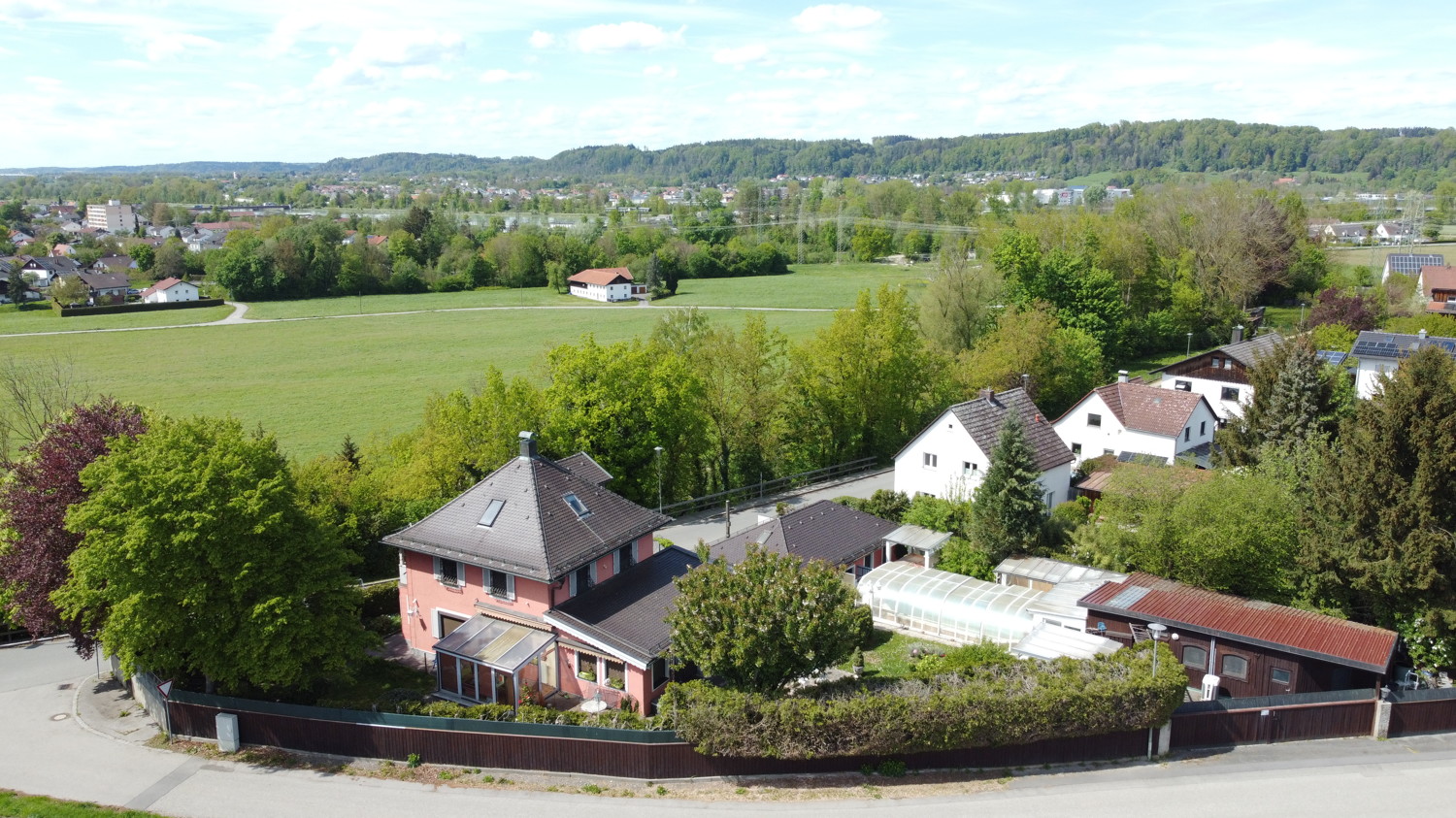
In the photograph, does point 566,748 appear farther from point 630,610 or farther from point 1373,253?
point 1373,253

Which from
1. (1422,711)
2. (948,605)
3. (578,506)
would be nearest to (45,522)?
(578,506)

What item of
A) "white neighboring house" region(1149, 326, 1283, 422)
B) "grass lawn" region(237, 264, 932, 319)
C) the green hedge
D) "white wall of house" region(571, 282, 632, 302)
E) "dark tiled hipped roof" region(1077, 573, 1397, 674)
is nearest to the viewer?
the green hedge

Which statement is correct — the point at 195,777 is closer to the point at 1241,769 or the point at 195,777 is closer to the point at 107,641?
the point at 107,641

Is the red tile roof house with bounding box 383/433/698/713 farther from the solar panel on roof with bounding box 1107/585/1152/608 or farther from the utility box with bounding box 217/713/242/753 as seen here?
the solar panel on roof with bounding box 1107/585/1152/608

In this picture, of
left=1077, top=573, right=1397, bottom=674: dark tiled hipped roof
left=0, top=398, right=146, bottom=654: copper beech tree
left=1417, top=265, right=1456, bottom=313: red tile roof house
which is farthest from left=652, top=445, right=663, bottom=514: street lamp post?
left=1417, top=265, right=1456, bottom=313: red tile roof house

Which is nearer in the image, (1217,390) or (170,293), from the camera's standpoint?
(1217,390)

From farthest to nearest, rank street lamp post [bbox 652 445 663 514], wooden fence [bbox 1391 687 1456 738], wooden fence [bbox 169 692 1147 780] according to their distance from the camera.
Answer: street lamp post [bbox 652 445 663 514] → wooden fence [bbox 1391 687 1456 738] → wooden fence [bbox 169 692 1147 780]

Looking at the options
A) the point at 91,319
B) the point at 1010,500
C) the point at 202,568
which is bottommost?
the point at 1010,500
